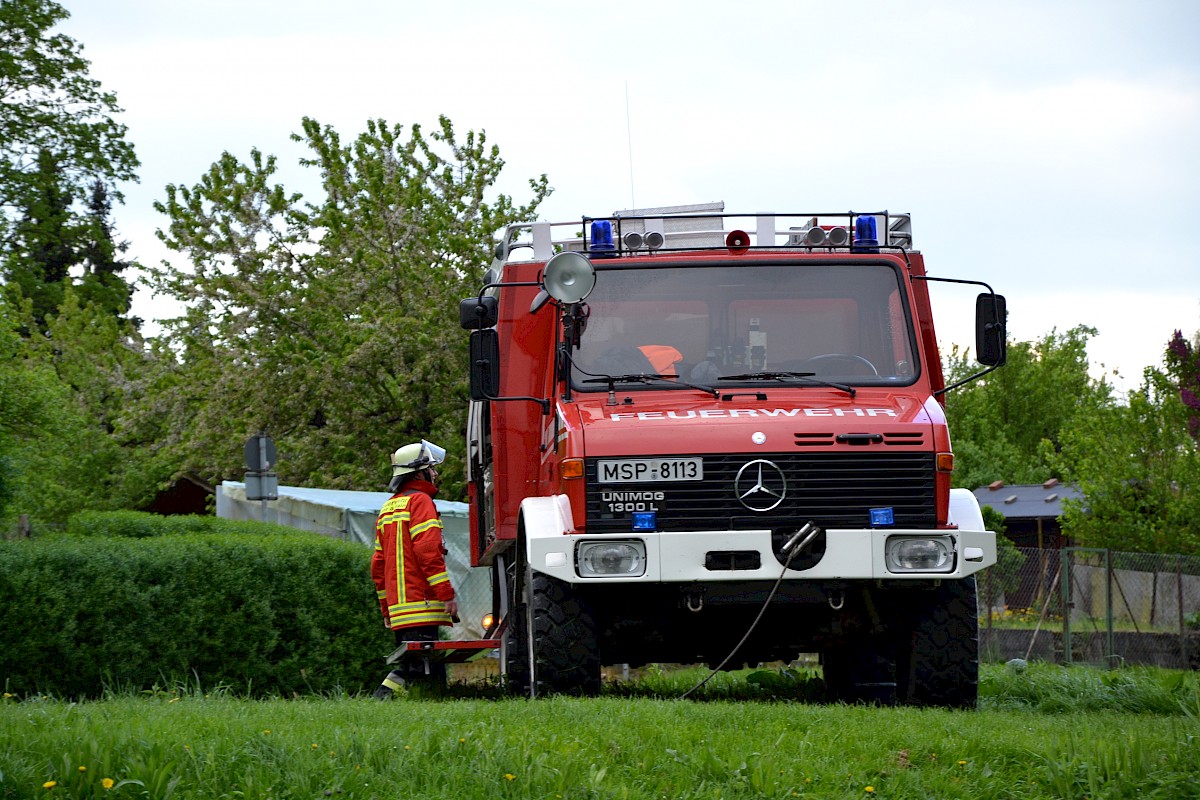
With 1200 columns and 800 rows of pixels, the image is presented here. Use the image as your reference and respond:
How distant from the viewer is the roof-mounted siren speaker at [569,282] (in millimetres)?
8406

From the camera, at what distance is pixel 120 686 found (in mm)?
10547

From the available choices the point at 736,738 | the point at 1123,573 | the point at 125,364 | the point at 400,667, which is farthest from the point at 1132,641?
the point at 125,364

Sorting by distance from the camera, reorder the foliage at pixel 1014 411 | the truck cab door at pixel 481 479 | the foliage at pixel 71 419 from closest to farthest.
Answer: the truck cab door at pixel 481 479 → the foliage at pixel 71 419 → the foliage at pixel 1014 411

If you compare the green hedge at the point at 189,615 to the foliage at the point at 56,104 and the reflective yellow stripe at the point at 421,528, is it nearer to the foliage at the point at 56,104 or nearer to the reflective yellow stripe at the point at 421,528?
the reflective yellow stripe at the point at 421,528

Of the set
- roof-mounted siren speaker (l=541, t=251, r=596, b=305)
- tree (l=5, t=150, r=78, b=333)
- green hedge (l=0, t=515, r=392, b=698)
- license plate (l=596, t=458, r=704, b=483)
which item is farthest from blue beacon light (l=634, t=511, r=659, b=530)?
tree (l=5, t=150, r=78, b=333)

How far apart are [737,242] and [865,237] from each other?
29.8 inches

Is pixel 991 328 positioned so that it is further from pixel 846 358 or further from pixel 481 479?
pixel 481 479

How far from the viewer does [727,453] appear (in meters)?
7.85

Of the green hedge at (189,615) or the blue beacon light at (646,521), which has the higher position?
the blue beacon light at (646,521)

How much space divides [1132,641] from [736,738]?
16121mm

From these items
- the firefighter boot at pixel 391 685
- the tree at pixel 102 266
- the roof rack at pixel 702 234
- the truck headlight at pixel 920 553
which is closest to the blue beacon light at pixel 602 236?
the roof rack at pixel 702 234

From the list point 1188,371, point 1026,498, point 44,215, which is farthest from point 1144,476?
point 1026,498

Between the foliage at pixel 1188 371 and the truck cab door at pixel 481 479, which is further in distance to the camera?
Answer: the foliage at pixel 1188 371

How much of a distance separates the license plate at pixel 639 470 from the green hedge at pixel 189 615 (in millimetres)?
3362
